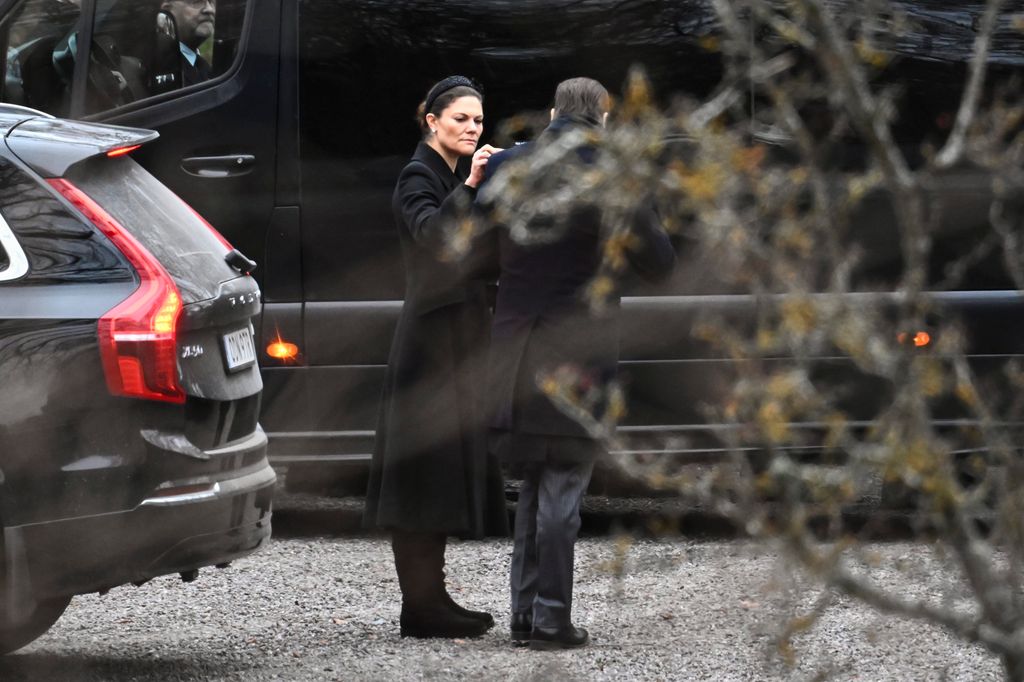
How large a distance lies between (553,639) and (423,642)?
47 cm

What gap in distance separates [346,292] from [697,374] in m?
1.45

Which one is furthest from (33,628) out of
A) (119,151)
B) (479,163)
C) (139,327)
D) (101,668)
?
(479,163)

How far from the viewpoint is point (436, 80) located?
6590mm

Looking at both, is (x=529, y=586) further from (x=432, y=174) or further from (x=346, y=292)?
(x=346, y=292)

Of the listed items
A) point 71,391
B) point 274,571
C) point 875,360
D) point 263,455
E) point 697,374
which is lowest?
point 274,571

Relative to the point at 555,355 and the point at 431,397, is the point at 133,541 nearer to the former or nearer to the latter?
the point at 431,397

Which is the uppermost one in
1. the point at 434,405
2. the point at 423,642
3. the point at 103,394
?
the point at 103,394

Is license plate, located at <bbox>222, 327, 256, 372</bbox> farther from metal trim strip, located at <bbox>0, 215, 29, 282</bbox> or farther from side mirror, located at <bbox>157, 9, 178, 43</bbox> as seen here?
side mirror, located at <bbox>157, 9, 178, 43</bbox>

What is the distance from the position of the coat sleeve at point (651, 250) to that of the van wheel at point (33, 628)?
195 centimetres

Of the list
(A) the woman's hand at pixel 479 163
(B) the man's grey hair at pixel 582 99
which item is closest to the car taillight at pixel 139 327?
(A) the woman's hand at pixel 479 163

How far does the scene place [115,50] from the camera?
6781 millimetres

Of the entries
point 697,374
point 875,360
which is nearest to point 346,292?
point 697,374

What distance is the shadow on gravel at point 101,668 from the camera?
4852 mm

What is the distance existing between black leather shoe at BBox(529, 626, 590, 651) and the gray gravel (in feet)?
0.12
